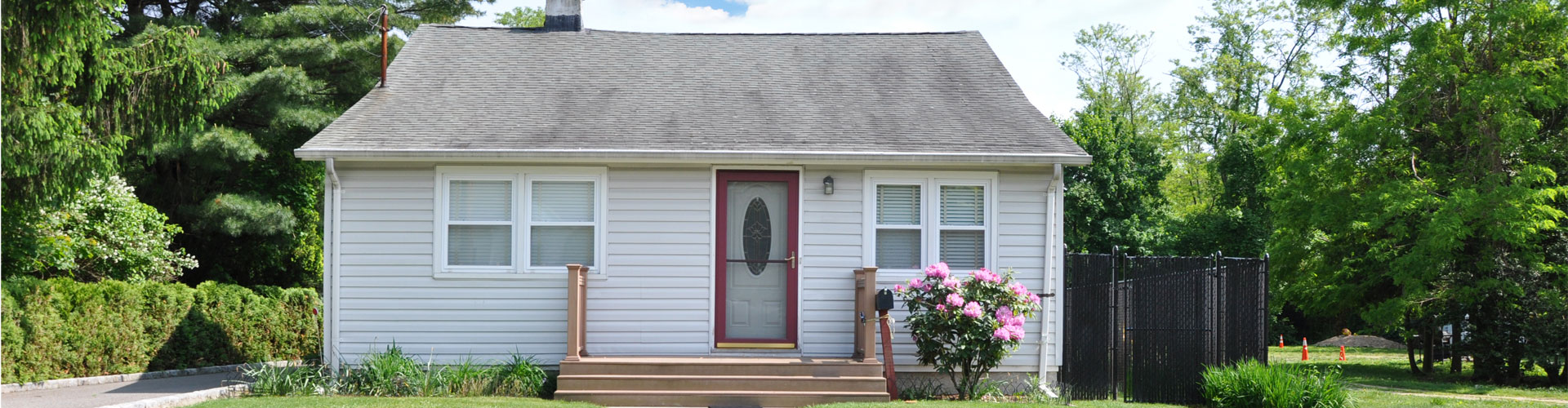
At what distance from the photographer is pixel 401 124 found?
10.9m

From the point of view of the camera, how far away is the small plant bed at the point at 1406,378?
52.4ft

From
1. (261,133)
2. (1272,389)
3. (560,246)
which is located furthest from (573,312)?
(261,133)

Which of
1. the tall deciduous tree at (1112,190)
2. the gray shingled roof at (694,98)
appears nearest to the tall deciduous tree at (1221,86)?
the tall deciduous tree at (1112,190)

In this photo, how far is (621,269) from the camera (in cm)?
1071

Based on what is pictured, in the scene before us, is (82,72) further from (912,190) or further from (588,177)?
(912,190)

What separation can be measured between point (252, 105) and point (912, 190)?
14040 mm

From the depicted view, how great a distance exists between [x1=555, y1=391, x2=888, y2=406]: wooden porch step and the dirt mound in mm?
24205

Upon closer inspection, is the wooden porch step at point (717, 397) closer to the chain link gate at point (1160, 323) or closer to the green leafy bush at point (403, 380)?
the green leafy bush at point (403, 380)

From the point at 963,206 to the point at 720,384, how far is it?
2879 mm

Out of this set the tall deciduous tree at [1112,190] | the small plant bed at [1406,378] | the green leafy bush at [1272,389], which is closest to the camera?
the green leafy bush at [1272,389]

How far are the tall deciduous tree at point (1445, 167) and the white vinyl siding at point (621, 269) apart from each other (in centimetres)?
989

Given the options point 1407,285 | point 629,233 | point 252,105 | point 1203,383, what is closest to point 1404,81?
point 1407,285

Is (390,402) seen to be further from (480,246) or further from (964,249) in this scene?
(964,249)

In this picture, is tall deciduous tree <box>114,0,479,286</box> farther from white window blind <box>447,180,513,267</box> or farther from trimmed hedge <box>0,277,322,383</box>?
white window blind <box>447,180,513,267</box>
